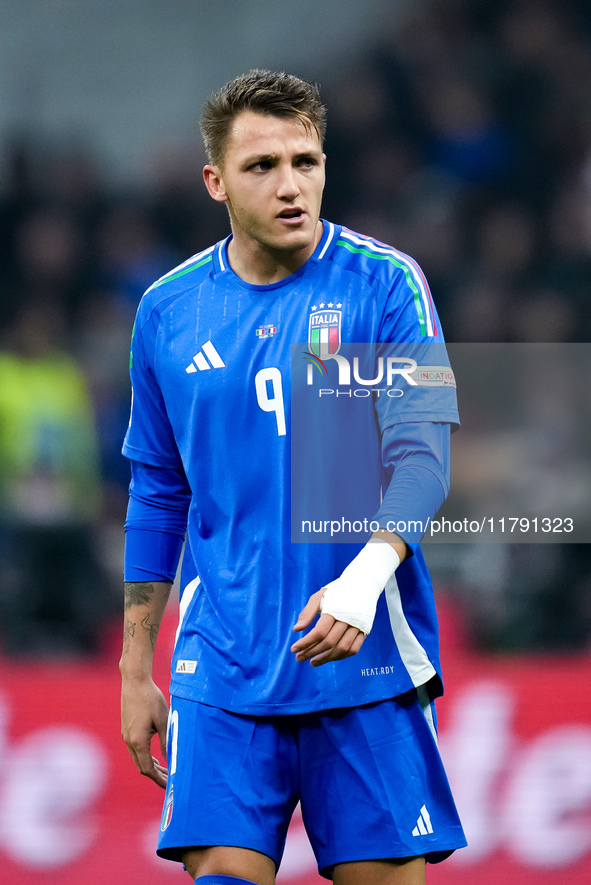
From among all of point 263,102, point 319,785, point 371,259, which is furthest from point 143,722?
point 263,102

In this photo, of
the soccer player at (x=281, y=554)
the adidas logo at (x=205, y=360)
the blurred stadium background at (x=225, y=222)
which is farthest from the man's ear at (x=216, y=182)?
the blurred stadium background at (x=225, y=222)

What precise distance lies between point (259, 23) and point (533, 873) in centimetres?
492

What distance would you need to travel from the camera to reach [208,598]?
2.20 meters

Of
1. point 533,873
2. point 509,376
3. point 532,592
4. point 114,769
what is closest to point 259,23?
point 509,376

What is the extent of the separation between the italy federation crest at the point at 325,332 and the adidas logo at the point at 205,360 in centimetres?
19

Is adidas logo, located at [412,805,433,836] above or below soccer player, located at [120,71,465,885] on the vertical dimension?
below

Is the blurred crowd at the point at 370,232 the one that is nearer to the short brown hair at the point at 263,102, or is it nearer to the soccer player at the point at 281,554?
the soccer player at the point at 281,554

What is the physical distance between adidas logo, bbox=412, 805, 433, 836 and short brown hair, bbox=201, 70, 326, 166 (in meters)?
1.34

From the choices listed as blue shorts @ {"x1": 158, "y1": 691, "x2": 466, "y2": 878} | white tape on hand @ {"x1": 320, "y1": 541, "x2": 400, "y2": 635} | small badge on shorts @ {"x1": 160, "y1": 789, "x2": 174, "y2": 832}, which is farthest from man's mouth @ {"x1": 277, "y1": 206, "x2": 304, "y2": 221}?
small badge on shorts @ {"x1": 160, "y1": 789, "x2": 174, "y2": 832}

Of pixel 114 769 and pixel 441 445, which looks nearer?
pixel 441 445

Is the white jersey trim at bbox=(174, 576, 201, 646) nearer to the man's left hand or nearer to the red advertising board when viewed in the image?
the man's left hand

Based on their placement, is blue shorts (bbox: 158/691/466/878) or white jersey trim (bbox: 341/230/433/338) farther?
white jersey trim (bbox: 341/230/433/338)

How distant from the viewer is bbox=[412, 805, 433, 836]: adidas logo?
2.07 metres

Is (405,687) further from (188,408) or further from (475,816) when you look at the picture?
(475,816)
